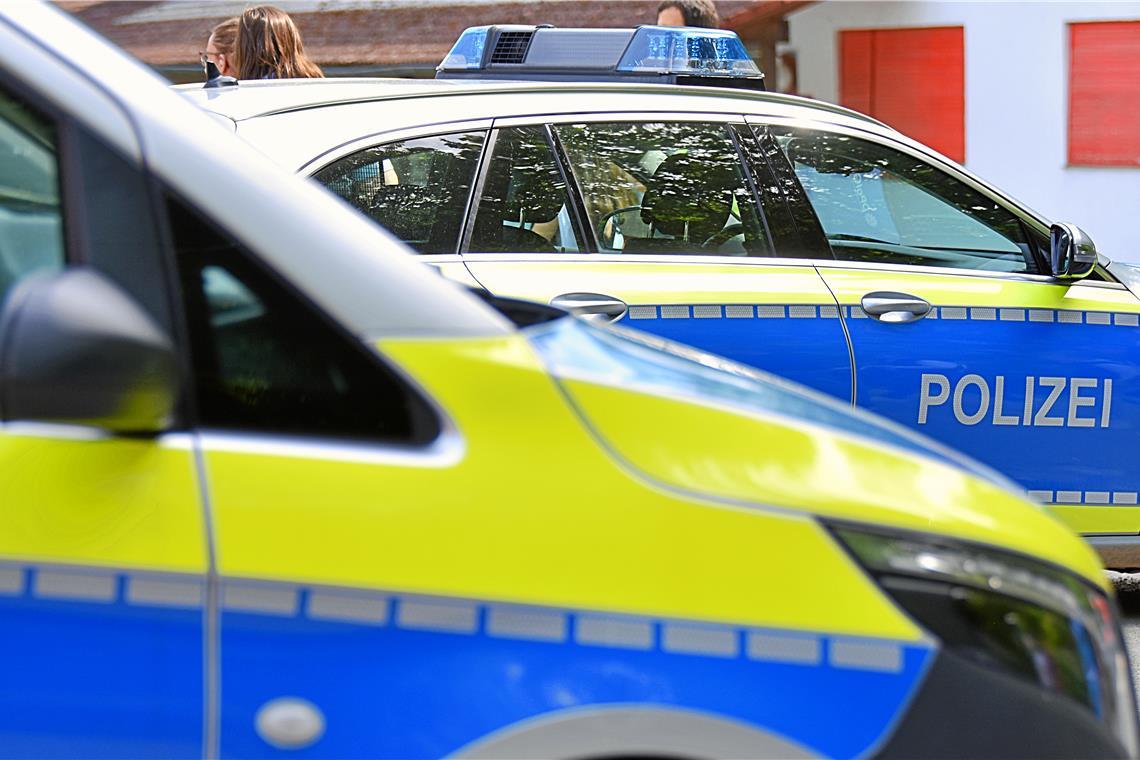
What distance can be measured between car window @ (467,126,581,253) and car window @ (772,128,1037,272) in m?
0.70

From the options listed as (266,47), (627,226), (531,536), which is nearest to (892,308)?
(627,226)

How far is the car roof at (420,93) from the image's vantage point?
4184 millimetres

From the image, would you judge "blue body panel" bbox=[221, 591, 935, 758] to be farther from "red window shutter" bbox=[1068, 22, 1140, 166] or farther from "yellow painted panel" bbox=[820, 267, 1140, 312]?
"red window shutter" bbox=[1068, 22, 1140, 166]

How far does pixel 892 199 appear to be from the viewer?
4.35 metres

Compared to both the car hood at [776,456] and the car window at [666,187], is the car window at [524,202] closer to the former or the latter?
the car window at [666,187]

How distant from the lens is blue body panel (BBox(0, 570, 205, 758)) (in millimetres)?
1696

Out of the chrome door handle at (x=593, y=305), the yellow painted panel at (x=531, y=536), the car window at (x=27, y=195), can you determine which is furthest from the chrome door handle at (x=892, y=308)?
the car window at (x=27, y=195)

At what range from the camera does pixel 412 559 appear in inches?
67.3

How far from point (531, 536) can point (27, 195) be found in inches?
32.4

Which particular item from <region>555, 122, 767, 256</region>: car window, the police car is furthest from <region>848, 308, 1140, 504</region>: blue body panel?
the police car

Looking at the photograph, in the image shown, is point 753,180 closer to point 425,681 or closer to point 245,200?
point 245,200

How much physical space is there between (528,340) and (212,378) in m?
0.41

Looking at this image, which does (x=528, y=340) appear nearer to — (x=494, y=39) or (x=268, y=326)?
(x=268, y=326)

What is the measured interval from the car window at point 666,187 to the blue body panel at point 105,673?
2.70 meters
